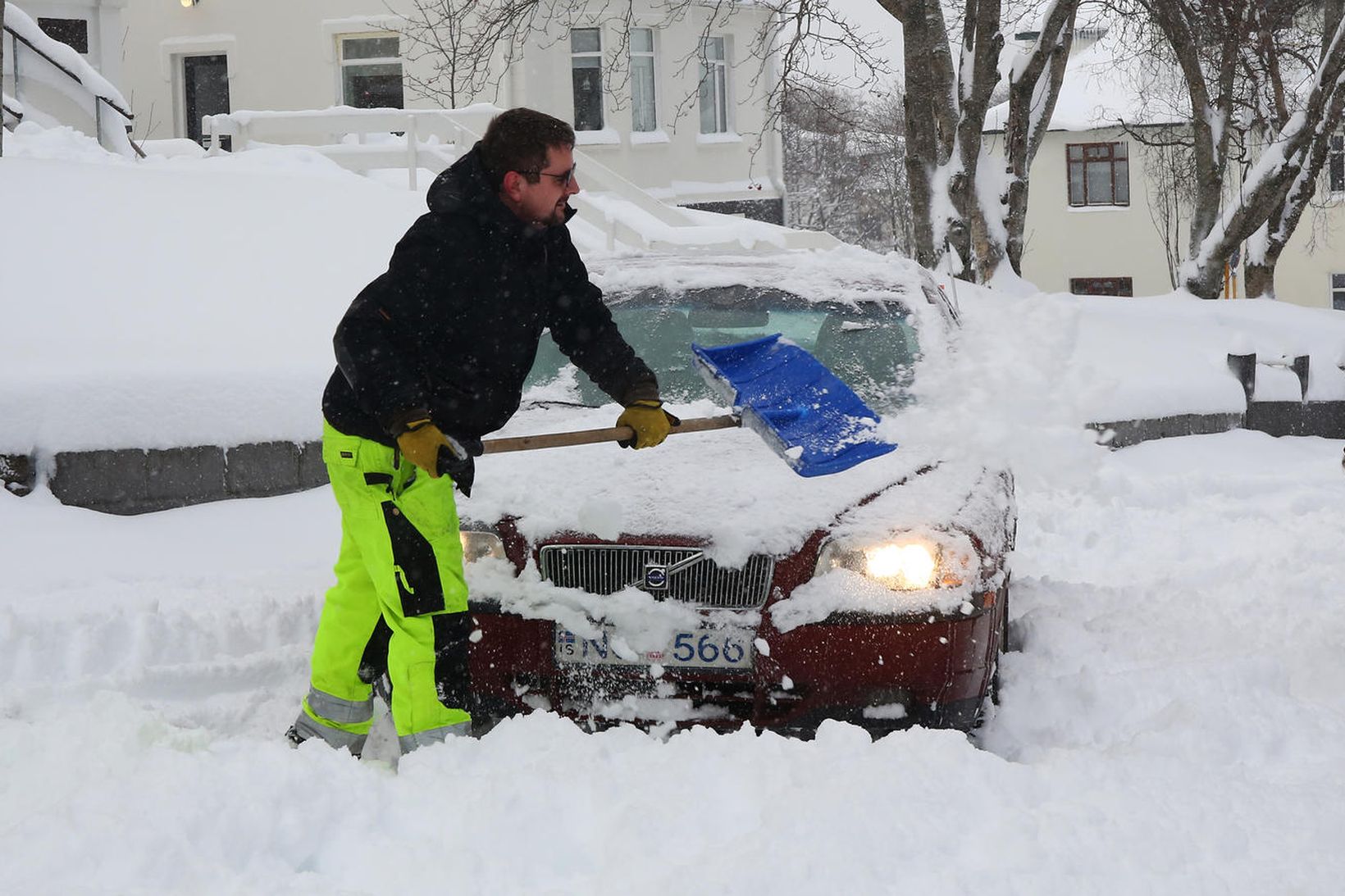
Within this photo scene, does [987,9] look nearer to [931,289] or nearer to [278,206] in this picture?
[278,206]

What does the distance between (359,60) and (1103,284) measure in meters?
25.4

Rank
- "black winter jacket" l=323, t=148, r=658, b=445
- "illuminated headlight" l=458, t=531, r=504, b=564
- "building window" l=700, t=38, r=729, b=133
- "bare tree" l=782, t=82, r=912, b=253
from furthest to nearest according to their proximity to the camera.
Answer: "bare tree" l=782, t=82, r=912, b=253 < "building window" l=700, t=38, r=729, b=133 < "illuminated headlight" l=458, t=531, r=504, b=564 < "black winter jacket" l=323, t=148, r=658, b=445

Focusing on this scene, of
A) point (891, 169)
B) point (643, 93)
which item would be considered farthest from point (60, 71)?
point (891, 169)

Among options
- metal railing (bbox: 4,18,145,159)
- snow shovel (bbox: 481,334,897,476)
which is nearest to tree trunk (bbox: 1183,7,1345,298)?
metal railing (bbox: 4,18,145,159)

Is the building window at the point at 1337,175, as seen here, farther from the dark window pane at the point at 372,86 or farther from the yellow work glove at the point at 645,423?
the yellow work glove at the point at 645,423

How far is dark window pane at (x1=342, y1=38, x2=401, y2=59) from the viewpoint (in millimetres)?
24328

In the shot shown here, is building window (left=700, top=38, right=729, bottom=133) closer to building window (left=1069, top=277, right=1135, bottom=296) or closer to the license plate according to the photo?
building window (left=1069, top=277, right=1135, bottom=296)

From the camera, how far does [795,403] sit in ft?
14.0

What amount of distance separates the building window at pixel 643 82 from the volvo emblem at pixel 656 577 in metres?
22.6

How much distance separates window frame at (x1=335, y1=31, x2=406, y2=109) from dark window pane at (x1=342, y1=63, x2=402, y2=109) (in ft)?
0.19

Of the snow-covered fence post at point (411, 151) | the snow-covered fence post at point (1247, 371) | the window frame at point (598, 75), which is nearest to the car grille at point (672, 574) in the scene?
the snow-covered fence post at point (1247, 371)

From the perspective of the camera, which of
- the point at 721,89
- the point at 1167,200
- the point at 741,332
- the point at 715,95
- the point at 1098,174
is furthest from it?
the point at 1098,174

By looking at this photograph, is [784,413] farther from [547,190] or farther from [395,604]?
[395,604]

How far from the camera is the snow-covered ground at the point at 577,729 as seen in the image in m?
2.77
